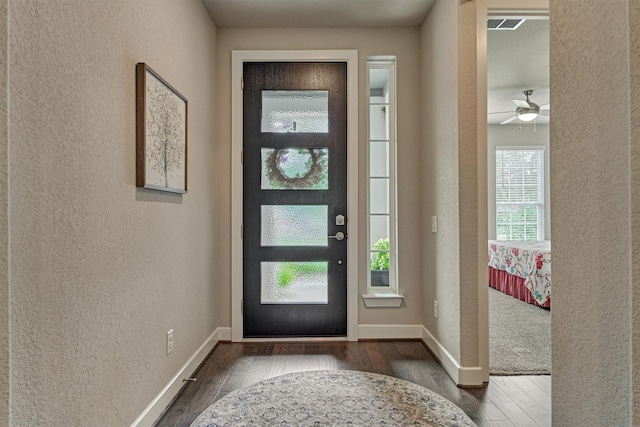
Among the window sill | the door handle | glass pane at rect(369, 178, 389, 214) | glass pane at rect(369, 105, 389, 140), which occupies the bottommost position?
the window sill

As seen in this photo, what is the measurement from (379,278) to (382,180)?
850 mm

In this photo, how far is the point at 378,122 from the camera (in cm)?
350

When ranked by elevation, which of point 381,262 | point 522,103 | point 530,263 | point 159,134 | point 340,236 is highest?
point 522,103

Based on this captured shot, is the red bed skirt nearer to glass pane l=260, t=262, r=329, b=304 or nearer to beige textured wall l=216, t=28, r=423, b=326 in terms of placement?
beige textured wall l=216, t=28, r=423, b=326

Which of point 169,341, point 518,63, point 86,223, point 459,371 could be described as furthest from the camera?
point 518,63

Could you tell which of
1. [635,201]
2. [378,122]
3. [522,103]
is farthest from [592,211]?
[522,103]

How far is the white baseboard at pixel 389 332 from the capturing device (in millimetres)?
3338

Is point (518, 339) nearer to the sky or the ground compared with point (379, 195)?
nearer to the ground

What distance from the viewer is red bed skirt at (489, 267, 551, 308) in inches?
184

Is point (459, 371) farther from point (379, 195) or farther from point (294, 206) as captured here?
point (294, 206)

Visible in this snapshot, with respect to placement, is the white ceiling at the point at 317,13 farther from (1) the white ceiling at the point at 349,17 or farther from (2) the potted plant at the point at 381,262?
(2) the potted plant at the point at 381,262

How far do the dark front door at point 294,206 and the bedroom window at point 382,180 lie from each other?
0.88 feet

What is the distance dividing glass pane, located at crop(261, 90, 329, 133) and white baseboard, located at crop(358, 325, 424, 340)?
66.9 inches

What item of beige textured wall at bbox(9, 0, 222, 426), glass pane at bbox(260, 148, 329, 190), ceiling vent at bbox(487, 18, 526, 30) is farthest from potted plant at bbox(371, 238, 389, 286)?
ceiling vent at bbox(487, 18, 526, 30)
